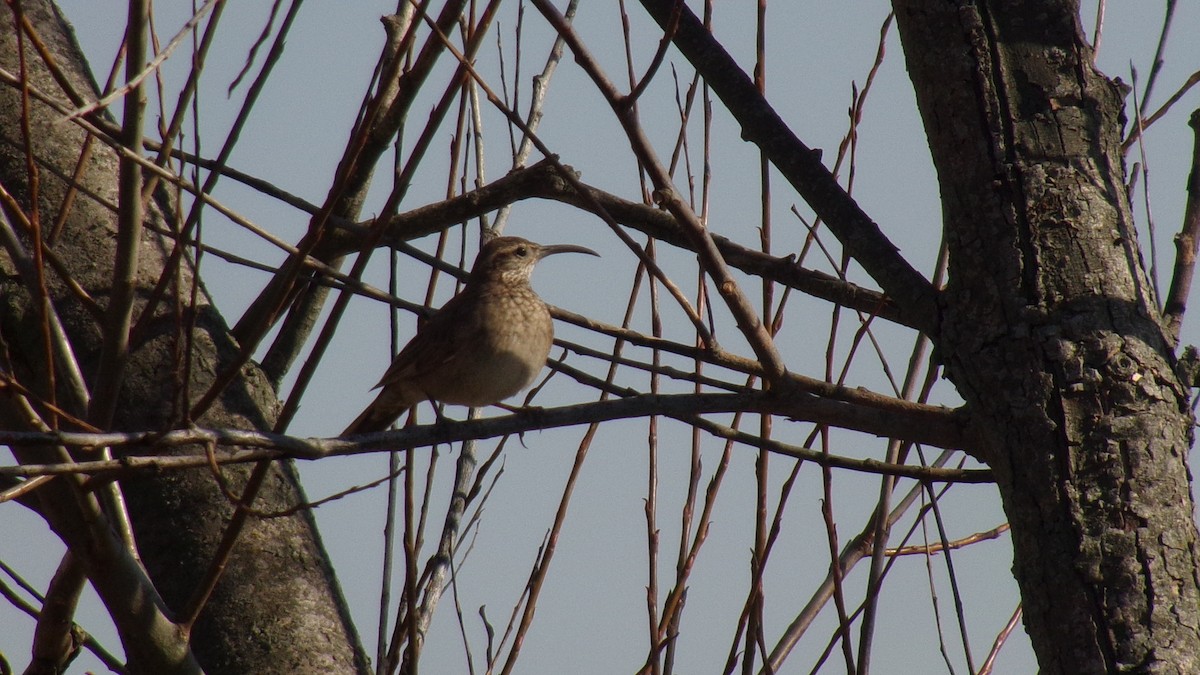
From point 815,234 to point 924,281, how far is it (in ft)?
2.80

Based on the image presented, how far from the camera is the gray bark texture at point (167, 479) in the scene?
300cm

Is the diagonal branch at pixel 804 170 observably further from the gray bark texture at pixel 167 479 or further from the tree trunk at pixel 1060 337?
the gray bark texture at pixel 167 479

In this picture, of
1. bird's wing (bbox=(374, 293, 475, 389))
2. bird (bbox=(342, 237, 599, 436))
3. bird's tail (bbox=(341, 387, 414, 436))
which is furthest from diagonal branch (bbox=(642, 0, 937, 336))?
bird's tail (bbox=(341, 387, 414, 436))

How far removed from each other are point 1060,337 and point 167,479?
2237mm

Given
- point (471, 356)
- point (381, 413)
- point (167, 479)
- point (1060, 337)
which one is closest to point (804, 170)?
point (1060, 337)

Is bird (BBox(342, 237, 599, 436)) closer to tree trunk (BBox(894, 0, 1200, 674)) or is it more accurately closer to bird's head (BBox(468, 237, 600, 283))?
bird's head (BBox(468, 237, 600, 283))

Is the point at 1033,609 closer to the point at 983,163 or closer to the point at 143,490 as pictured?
the point at 983,163

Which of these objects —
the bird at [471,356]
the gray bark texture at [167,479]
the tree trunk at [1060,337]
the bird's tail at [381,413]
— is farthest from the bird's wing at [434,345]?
the tree trunk at [1060,337]

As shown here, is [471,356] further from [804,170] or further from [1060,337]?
[1060,337]

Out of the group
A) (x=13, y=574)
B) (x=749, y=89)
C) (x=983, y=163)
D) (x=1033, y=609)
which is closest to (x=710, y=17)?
(x=749, y=89)

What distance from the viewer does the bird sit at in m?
4.63

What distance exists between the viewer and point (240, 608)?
10.0 ft

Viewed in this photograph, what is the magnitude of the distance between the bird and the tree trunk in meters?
2.22

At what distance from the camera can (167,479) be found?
125 inches
